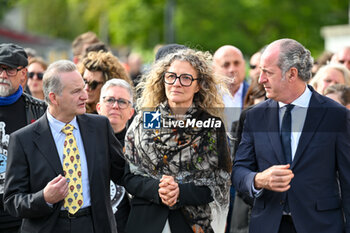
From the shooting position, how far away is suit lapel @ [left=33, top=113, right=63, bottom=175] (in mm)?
4473

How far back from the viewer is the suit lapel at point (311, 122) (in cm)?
423

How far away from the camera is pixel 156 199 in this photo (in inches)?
177

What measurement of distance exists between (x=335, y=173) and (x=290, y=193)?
36 centimetres

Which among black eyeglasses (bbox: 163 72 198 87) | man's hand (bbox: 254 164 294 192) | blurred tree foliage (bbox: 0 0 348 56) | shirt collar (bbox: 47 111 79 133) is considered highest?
blurred tree foliage (bbox: 0 0 348 56)

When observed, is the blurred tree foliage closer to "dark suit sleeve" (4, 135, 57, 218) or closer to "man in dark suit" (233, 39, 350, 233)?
"man in dark suit" (233, 39, 350, 233)

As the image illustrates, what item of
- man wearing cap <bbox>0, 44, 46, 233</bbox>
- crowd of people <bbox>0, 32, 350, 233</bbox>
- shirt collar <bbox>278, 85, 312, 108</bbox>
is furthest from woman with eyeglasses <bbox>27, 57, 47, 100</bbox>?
shirt collar <bbox>278, 85, 312, 108</bbox>

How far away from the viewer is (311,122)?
14.0ft

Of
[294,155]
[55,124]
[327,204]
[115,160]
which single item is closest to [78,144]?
[55,124]

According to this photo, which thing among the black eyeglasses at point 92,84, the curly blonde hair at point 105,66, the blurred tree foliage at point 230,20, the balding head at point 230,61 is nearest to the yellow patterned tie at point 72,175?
the black eyeglasses at point 92,84

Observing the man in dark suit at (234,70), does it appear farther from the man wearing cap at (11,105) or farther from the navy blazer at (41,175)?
the navy blazer at (41,175)

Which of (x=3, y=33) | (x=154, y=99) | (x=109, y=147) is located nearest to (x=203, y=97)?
(x=154, y=99)

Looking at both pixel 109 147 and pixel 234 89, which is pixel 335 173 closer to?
pixel 109 147

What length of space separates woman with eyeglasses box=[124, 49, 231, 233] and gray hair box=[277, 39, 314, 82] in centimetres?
73

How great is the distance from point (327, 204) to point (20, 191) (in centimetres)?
224
